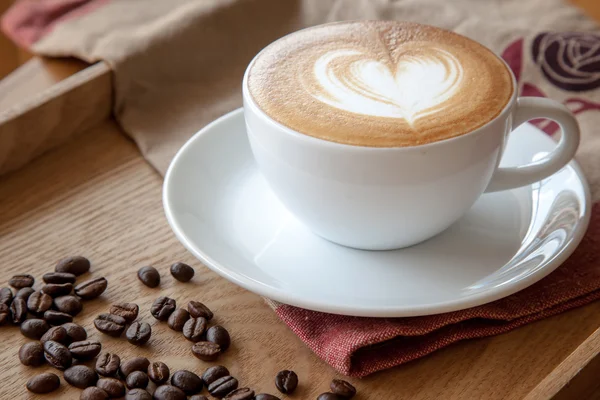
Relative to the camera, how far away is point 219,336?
0.88 meters

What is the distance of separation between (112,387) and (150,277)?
0.19m

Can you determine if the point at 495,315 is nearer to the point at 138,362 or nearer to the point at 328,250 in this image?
the point at 328,250

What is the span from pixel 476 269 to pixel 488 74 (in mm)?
257

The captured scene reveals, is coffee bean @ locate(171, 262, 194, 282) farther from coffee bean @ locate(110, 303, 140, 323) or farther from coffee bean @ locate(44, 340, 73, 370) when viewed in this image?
coffee bean @ locate(44, 340, 73, 370)

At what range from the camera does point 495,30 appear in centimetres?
145

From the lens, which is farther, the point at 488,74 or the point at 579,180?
the point at 579,180

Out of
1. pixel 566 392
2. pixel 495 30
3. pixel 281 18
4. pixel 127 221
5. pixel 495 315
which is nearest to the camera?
pixel 566 392

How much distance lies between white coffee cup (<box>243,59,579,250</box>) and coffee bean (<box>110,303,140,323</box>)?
0.24 m

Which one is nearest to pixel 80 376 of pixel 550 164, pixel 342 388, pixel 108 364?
pixel 108 364

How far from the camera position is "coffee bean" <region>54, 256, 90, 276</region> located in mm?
1001

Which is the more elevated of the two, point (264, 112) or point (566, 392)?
point (264, 112)

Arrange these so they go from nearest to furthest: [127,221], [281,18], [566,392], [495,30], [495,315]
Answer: [566,392] → [495,315] → [127,221] → [495,30] → [281,18]

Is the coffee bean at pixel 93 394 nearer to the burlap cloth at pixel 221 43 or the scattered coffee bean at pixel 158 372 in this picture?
the scattered coffee bean at pixel 158 372

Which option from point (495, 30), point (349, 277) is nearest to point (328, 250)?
point (349, 277)
